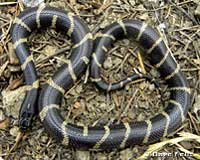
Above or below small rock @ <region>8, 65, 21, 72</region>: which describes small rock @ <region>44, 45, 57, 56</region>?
above

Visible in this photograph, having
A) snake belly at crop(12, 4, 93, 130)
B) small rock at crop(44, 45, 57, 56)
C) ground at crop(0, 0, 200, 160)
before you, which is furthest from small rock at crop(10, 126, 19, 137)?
small rock at crop(44, 45, 57, 56)

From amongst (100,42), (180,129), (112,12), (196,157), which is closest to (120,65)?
(100,42)

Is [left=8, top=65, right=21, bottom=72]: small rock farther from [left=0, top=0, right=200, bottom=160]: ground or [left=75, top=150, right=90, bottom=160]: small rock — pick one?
[left=75, top=150, right=90, bottom=160]: small rock

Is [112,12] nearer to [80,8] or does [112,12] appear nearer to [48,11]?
Answer: [80,8]

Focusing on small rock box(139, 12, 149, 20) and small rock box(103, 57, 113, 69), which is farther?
small rock box(139, 12, 149, 20)

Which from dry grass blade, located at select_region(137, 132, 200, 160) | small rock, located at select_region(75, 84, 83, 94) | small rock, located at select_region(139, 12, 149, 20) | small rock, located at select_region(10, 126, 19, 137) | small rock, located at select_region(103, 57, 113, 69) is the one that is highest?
small rock, located at select_region(139, 12, 149, 20)

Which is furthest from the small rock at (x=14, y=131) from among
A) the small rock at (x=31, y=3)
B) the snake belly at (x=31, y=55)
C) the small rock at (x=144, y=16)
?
the small rock at (x=144, y=16)
